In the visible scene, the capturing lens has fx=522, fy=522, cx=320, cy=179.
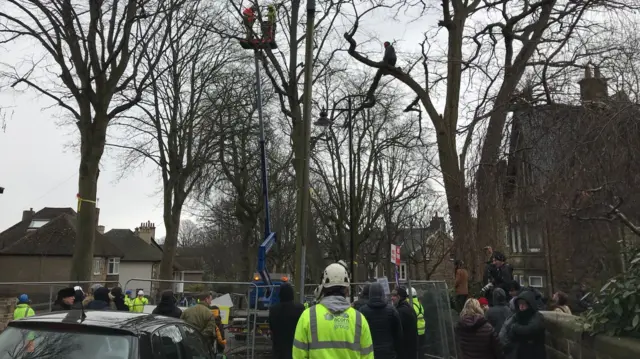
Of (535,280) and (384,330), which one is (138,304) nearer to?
(384,330)

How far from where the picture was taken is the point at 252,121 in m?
27.2

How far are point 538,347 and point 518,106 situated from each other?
5.08 metres

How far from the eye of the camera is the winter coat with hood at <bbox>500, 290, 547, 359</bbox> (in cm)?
626

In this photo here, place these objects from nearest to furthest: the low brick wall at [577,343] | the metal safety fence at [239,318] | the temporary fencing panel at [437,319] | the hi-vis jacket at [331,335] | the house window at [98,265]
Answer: the hi-vis jacket at [331,335] → the low brick wall at [577,343] → the temporary fencing panel at [437,319] → the metal safety fence at [239,318] → the house window at [98,265]

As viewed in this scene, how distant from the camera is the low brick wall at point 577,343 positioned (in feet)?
14.7

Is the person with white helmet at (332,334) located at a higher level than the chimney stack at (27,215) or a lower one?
lower

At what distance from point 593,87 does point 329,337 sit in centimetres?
700

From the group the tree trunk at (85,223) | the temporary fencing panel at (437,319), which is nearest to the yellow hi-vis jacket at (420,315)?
the temporary fencing panel at (437,319)

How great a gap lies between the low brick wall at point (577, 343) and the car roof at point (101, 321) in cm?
404

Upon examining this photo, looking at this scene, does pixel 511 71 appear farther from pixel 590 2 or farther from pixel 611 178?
pixel 611 178

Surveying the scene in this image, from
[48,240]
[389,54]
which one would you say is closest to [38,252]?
[48,240]

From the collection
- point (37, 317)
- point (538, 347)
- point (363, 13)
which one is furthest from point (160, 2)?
point (538, 347)

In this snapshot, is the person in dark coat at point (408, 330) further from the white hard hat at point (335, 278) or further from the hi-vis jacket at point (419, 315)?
the white hard hat at point (335, 278)

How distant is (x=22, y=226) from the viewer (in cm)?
4353
